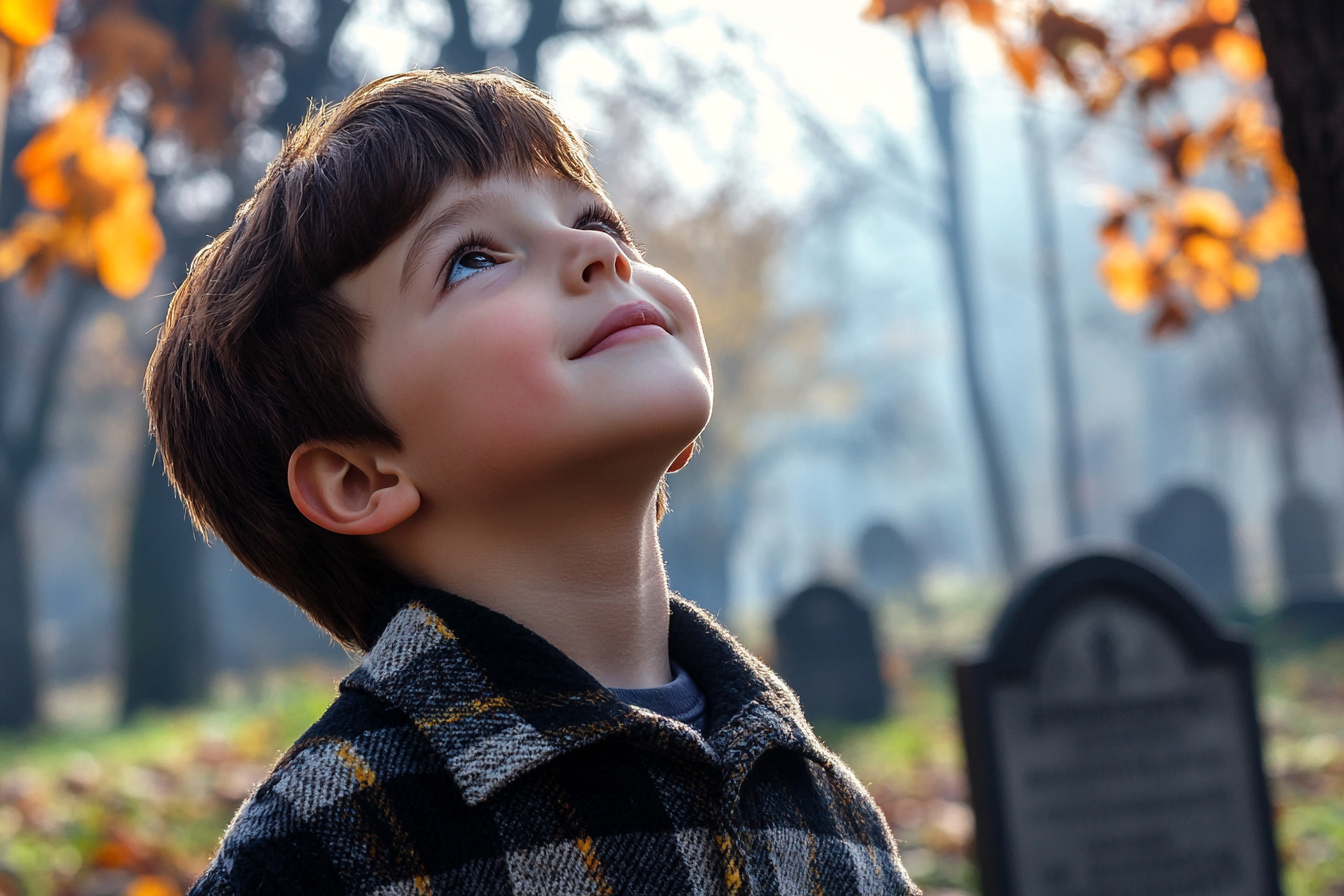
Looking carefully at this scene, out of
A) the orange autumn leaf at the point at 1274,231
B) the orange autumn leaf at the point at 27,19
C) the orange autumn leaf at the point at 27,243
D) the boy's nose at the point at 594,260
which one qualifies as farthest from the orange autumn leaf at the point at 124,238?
the orange autumn leaf at the point at 1274,231

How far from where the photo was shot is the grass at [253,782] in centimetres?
438

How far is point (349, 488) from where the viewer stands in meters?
1.23

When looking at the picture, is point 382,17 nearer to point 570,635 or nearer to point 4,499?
point 4,499

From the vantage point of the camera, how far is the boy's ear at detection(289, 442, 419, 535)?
1.19 meters

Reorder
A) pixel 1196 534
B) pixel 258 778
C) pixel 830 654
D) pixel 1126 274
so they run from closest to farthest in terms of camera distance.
Answer: 1. pixel 1126 274
2. pixel 258 778
3. pixel 830 654
4. pixel 1196 534

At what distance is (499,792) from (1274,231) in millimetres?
4031

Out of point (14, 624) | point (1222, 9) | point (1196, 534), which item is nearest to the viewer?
point (1222, 9)

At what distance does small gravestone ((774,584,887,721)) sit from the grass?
31 centimetres

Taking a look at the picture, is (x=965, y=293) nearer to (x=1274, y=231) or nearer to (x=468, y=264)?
(x=1274, y=231)

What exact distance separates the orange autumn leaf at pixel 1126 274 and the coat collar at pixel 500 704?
3.36 meters

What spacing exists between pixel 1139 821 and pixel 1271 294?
26528 millimetres

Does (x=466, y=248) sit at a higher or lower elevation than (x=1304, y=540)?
higher

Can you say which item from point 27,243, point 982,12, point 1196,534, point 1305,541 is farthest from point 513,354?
point 1305,541

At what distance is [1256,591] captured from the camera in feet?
61.1
